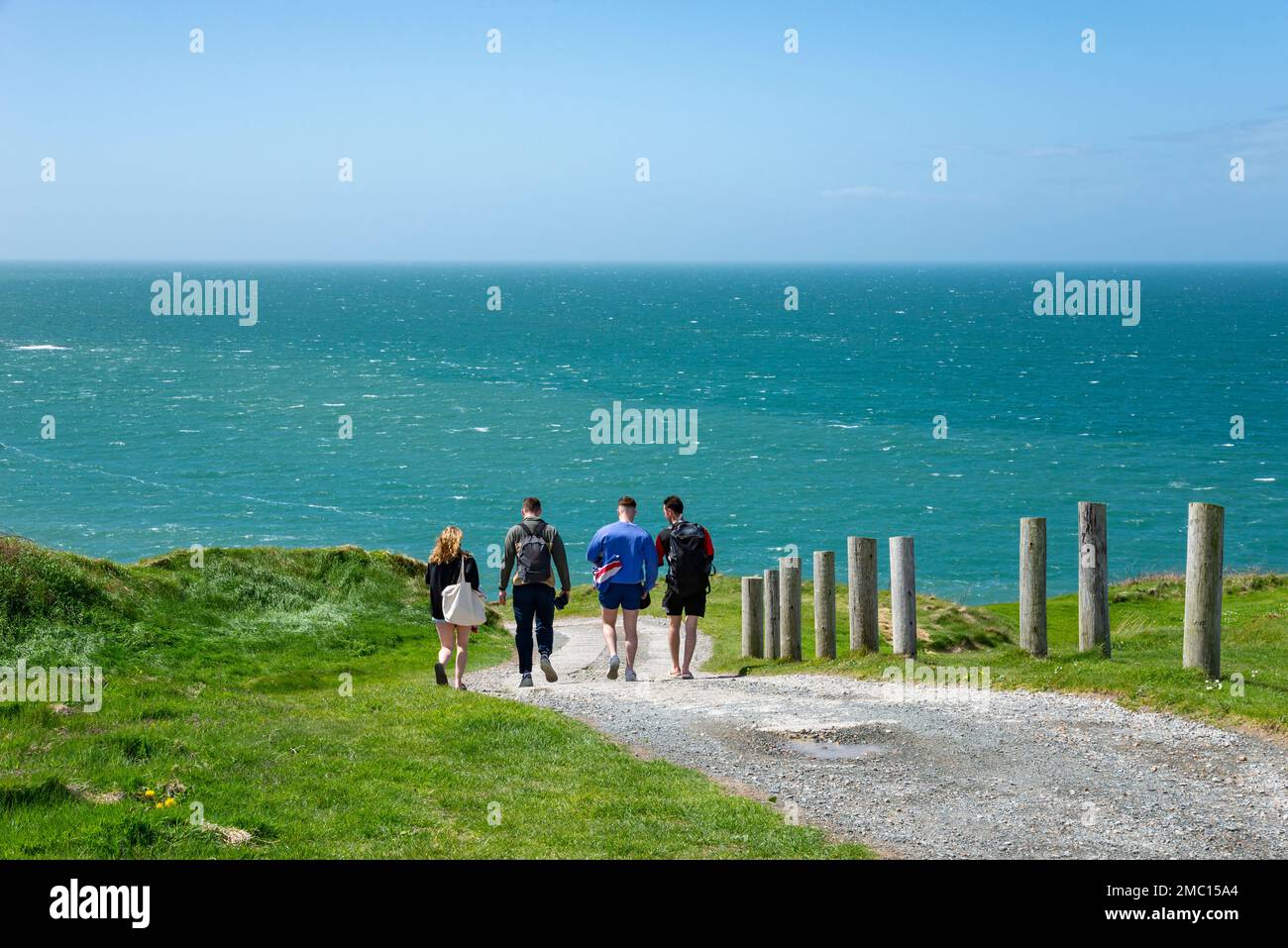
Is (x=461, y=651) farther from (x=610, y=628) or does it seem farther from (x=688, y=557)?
(x=688, y=557)

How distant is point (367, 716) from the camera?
1470cm

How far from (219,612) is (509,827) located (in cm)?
1706

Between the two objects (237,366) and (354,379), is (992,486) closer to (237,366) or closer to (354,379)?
(354,379)

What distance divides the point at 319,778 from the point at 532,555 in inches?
220

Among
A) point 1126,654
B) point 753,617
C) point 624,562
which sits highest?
point 624,562

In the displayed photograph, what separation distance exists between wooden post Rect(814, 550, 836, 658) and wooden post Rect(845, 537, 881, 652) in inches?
22.7

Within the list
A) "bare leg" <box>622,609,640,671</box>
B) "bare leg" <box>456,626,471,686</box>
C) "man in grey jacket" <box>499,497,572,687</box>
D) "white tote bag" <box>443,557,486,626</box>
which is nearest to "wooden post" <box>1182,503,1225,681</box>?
"bare leg" <box>622,609,640,671</box>

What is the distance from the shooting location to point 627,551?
58.5 ft

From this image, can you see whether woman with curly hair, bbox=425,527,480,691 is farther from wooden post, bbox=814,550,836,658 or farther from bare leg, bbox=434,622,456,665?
wooden post, bbox=814,550,836,658

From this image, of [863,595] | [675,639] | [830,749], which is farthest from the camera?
[863,595]

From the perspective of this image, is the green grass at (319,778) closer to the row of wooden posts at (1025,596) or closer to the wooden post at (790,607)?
the row of wooden posts at (1025,596)

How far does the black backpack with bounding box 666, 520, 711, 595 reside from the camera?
61.6 ft

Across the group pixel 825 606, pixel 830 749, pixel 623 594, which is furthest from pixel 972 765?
pixel 825 606

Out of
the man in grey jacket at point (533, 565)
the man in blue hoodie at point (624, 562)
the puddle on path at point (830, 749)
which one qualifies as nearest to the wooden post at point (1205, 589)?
the puddle on path at point (830, 749)
